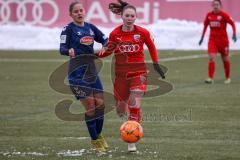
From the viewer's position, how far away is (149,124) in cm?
1304

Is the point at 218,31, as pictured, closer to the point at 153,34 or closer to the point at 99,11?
the point at 153,34

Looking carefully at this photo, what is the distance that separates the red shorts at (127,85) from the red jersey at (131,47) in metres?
0.12

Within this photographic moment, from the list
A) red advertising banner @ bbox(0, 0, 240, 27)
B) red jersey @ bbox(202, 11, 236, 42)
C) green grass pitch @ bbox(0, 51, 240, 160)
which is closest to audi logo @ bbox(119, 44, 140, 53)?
green grass pitch @ bbox(0, 51, 240, 160)

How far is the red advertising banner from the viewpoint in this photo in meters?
30.0

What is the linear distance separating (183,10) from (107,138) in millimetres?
19271

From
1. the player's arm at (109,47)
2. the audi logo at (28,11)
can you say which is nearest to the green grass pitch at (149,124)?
the player's arm at (109,47)

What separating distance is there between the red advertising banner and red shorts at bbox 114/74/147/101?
1941cm

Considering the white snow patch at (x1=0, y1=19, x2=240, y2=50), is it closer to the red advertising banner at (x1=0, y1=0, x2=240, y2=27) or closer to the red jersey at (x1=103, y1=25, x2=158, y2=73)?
the red advertising banner at (x1=0, y1=0, x2=240, y2=27)

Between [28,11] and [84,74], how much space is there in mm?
21912

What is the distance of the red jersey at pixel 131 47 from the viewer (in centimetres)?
1055

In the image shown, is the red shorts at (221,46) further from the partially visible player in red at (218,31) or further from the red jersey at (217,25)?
the red jersey at (217,25)

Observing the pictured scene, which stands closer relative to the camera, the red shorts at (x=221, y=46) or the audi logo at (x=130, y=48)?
the audi logo at (x=130, y=48)

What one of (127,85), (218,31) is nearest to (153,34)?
(218,31)

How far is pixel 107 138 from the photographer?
1155cm
